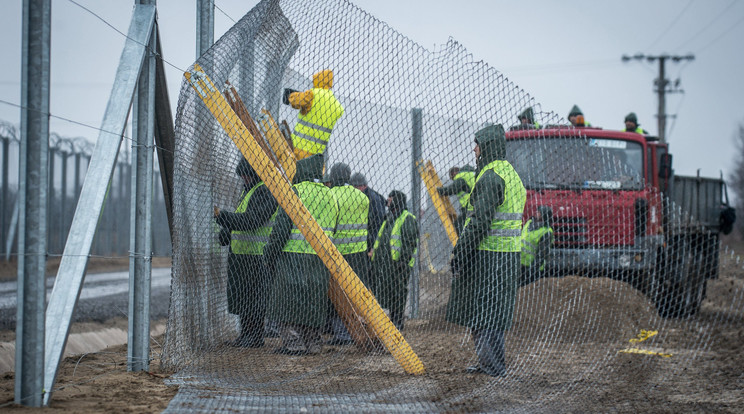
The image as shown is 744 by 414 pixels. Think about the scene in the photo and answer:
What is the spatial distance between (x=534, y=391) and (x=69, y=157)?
41.3ft

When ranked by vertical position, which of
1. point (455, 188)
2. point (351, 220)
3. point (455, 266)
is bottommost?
point (455, 266)

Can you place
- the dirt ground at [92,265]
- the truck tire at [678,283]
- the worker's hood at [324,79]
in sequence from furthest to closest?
the dirt ground at [92,265]
the truck tire at [678,283]
the worker's hood at [324,79]

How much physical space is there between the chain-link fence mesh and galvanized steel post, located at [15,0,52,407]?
0.99 meters

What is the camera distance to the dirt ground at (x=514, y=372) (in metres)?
4.39

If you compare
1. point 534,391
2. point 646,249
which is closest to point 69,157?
point 646,249

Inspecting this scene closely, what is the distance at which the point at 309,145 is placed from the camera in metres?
5.20

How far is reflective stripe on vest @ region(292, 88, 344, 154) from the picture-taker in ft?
16.2

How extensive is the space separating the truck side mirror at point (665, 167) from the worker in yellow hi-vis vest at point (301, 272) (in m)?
5.66

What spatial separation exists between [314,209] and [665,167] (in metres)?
6.02

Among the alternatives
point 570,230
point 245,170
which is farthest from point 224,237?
point 570,230

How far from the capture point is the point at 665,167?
32.9 feet

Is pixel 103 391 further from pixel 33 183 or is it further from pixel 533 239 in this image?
pixel 533 239

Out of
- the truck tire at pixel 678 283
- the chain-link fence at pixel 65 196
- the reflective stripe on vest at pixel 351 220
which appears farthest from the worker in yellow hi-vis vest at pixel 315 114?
the truck tire at pixel 678 283

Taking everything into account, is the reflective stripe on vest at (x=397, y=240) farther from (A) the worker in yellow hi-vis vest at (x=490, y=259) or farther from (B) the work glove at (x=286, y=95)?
(B) the work glove at (x=286, y=95)
